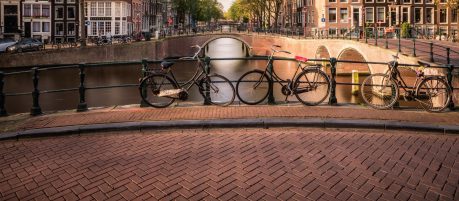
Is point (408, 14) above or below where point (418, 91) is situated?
above

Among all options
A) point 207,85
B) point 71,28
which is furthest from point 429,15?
point 207,85

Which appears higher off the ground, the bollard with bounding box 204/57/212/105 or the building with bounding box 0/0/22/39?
the building with bounding box 0/0/22/39

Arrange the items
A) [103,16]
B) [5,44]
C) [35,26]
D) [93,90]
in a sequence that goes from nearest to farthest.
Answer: [93,90]
[5,44]
[35,26]
[103,16]

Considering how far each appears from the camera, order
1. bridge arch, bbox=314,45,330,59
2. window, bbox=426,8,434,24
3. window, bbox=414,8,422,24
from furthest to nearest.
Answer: window, bbox=414,8,422,24 < window, bbox=426,8,434,24 < bridge arch, bbox=314,45,330,59

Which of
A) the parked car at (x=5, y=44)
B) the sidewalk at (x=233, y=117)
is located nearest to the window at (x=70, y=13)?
the parked car at (x=5, y=44)

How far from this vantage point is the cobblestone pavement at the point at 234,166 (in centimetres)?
417

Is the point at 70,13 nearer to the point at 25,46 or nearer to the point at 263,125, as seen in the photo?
the point at 25,46

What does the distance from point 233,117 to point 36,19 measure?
49.2 m

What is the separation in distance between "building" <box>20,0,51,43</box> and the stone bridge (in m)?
13.2

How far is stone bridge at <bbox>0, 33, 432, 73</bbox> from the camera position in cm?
2898

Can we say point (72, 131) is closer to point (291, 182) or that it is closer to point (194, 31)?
point (291, 182)

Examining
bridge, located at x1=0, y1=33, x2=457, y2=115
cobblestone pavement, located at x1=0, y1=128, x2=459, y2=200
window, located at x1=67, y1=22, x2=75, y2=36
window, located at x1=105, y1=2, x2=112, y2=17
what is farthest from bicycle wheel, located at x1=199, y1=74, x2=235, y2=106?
window, located at x1=67, y1=22, x2=75, y2=36

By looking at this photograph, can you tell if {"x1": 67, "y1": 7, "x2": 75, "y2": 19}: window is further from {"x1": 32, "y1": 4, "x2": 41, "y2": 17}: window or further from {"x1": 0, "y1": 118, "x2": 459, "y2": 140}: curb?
{"x1": 0, "y1": 118, "x2": 459, "y2": 140}: curb

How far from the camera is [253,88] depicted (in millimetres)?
Result: 8984
